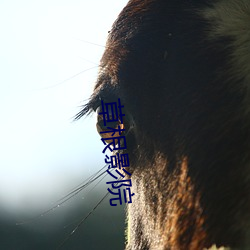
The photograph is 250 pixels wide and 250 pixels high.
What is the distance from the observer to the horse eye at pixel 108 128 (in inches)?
106

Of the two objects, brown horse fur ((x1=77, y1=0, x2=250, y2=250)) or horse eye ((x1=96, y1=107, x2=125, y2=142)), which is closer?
brown horse fur ((x1=77, y1=0, x2=250, y2=250))

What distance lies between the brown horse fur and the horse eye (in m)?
0.05

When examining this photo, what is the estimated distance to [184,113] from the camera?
7.39 ft

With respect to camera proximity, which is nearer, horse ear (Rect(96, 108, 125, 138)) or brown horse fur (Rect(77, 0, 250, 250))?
brown horse fur (Rect(77, 0, 250, 250))

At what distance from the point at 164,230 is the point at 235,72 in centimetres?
53

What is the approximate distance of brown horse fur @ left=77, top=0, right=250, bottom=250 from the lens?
80.0 inches

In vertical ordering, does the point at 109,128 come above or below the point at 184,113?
above

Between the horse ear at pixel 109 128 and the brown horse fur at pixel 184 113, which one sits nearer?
the brown horse fur at pixel 184 113

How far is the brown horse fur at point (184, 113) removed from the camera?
6.66 ft

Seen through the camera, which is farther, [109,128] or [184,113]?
[109,128]

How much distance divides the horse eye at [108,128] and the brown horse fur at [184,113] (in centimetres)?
5

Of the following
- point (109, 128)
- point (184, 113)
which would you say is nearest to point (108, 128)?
point (109, 128)

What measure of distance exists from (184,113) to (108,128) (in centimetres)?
56

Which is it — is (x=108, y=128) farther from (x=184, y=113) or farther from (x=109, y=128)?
(x=184, y=113)
